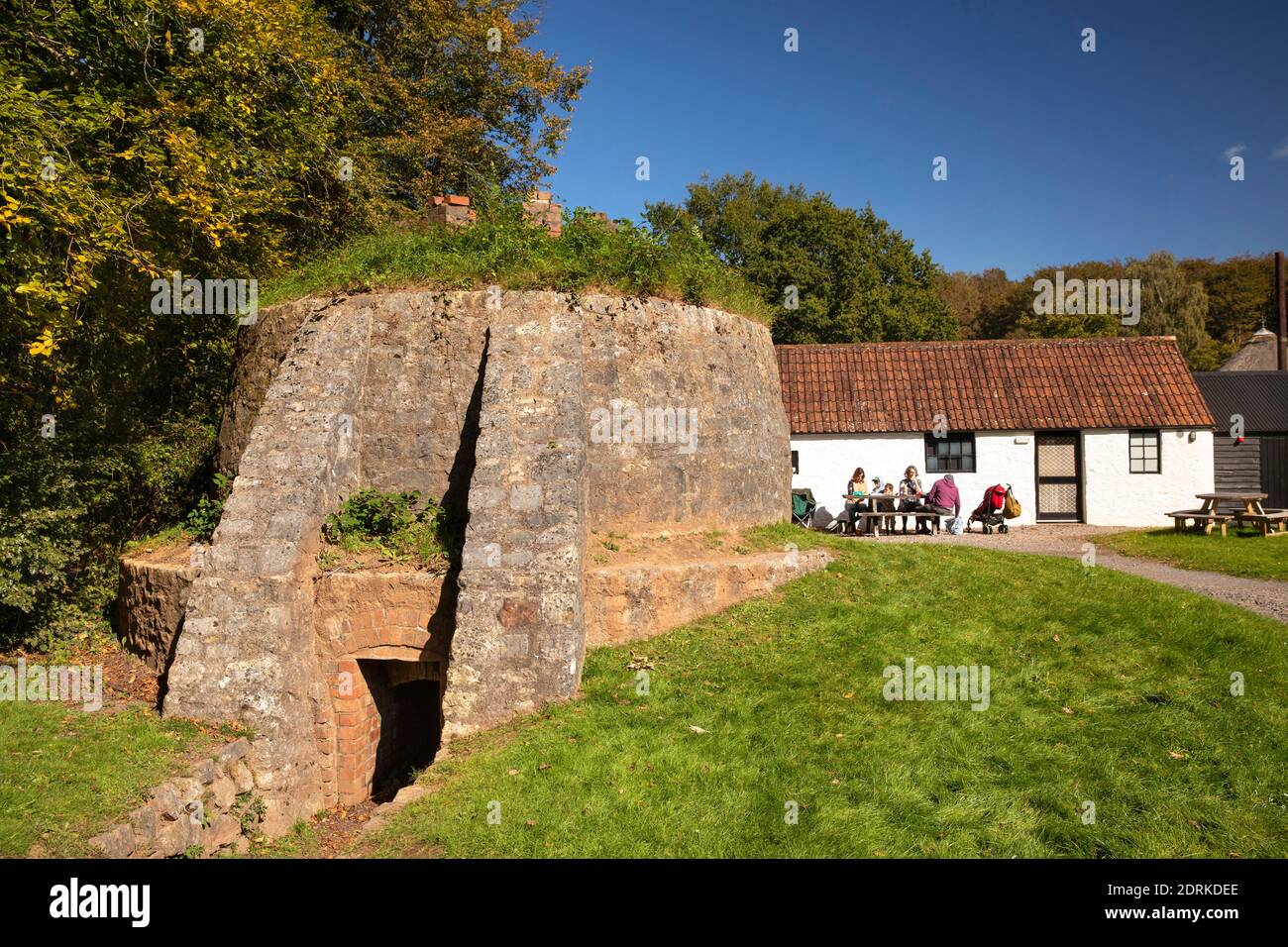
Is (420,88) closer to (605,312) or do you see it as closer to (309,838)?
(605,312)

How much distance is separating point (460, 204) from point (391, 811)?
7.83 meters

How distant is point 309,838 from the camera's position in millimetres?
6758

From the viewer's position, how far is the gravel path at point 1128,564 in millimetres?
10477

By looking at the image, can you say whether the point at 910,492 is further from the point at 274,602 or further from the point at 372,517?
the point at 274,602

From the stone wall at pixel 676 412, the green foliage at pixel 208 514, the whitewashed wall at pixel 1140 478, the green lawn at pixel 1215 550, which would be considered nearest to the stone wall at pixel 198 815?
the green foliage at pixel 208 514

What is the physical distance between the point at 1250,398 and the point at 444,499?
25.9m

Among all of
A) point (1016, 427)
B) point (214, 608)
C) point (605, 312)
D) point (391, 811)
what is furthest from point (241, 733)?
point (1016, 427)

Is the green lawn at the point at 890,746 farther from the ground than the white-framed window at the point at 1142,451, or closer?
closer

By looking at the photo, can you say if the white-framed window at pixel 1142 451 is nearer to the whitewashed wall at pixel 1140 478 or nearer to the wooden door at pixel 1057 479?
the whitewashed wall at pixel 1140 478

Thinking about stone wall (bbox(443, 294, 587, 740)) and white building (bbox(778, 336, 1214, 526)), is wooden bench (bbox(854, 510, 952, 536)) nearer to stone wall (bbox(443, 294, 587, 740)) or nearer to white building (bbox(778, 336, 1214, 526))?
white building (bbox(778, 336, 1214, 526))

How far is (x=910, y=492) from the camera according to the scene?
18.2m

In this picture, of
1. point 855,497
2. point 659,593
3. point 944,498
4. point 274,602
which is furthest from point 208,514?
point 944,498

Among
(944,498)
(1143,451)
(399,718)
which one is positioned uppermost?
(1143,451)

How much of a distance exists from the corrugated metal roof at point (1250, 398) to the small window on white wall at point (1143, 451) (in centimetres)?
548
